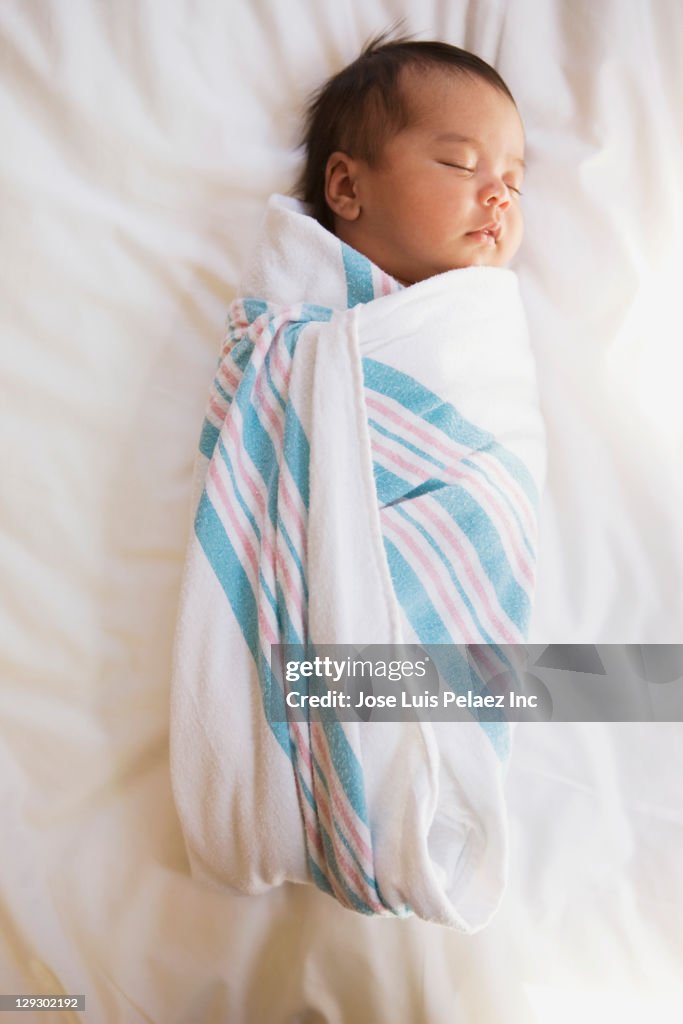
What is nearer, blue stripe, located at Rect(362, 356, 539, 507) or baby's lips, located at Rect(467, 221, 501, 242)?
blue stripe, located at Rect(362, 356, 539, 507)

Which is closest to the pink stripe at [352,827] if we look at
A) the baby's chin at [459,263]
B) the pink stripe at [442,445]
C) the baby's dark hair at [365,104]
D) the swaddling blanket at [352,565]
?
the swaddling blanket at [352,565]

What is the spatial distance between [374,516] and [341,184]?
1.62ft

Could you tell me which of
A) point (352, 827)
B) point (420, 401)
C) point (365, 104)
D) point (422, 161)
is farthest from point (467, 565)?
point (365, 104)

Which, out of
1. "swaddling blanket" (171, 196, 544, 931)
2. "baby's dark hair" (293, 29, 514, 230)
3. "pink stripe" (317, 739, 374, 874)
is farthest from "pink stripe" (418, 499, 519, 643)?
"baby's dark hair" (293, 29, 514, 230)

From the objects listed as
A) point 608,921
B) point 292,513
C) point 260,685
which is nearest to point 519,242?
point 292,513

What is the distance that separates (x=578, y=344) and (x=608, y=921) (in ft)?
2.20

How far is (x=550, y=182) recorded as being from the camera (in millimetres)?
1189

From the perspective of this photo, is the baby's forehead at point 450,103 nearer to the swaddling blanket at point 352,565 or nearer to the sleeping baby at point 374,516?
the sleeping baby at point 374,516

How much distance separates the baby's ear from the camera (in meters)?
1.12

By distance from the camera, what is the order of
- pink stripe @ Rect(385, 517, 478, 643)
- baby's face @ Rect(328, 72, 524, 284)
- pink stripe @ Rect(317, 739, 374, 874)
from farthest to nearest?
baby's face @ Rect(328, 72, 524, 284) → pink stripe @ Rect(385, 517, 478, 643) → pink stripe @ Rect(317, 739, 374, 874)

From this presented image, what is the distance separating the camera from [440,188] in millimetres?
1066

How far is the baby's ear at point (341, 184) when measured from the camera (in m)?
1.12

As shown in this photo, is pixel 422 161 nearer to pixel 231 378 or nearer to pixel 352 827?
pixel 231 378

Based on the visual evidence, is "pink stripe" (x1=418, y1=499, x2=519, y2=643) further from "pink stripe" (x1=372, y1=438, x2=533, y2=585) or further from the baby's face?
the baby's face
